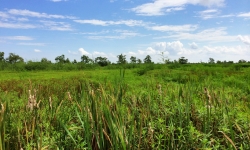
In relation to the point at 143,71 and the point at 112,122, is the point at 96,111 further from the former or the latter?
the point at 143,71

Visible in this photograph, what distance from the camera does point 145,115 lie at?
2279 millimetres

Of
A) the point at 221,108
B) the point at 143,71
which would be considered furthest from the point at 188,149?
the point at 143,71

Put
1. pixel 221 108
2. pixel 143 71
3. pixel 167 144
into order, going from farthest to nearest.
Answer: pixel 143 71, pixel 221 108, pixel 167 144

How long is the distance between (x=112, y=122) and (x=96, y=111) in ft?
0.89

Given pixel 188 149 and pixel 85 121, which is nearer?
pixel 85 121

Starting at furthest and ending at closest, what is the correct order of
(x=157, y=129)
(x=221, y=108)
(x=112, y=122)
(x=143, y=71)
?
(x=143, y=71) → (x=221, y=108) → (x=157, y=129) → (x=112, y=122)

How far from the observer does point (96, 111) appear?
6.55ft

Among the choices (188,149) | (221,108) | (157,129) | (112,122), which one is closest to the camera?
(112,122)

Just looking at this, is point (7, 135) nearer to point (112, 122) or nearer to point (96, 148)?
point (96, 148)

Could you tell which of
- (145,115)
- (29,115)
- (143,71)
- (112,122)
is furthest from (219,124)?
(143,71)

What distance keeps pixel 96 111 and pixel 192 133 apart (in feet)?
2.72

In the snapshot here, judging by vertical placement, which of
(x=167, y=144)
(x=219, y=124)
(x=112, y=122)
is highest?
(x=112, y=122)

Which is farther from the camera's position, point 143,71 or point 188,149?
point 143,71

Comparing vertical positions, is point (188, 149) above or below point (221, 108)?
below
